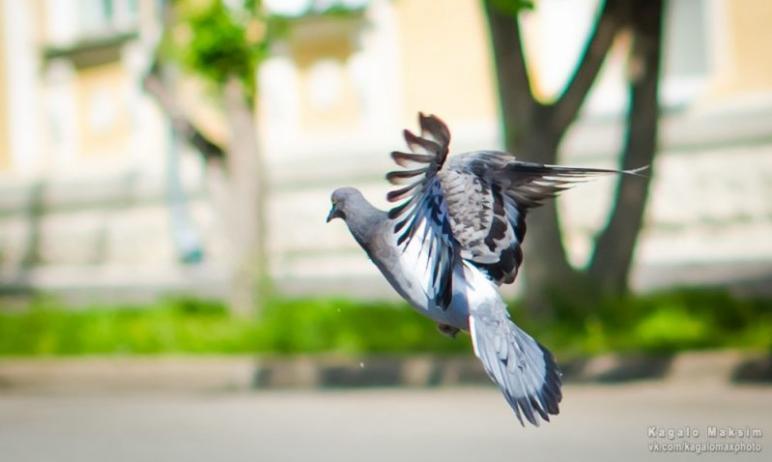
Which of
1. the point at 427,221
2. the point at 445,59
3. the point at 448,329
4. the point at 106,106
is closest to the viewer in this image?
the point at 427,221

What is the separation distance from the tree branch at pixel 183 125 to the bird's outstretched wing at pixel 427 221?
24.1ft

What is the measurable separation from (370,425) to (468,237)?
12.9 ft

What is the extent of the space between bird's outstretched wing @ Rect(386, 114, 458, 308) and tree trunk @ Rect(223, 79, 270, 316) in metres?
6.81

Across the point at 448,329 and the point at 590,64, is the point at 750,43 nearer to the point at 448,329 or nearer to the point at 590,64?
the point at 590,64

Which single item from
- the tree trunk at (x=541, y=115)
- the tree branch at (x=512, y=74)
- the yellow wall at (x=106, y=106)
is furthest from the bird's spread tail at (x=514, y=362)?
the yellow wall at (x=106, y=106)

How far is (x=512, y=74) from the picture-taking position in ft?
29.6

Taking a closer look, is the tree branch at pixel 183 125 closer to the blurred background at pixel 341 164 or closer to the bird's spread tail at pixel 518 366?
the blurred background at pixel 341 164

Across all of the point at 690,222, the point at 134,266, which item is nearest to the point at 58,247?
the point at 134,266

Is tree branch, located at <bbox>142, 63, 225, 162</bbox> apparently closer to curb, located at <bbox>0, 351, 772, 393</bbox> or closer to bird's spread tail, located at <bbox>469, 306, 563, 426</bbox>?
curb, located at <bbox>0, 351, 772, 393</bbox>

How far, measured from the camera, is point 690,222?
13.7 meters

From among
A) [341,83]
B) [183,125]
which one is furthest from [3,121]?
[183,125]

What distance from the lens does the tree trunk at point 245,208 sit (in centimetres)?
1023

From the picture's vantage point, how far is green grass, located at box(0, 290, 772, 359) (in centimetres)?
862

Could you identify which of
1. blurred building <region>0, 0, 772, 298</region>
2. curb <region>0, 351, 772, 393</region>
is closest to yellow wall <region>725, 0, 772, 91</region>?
blurred building <region>0, 0, 772, 298</region>
